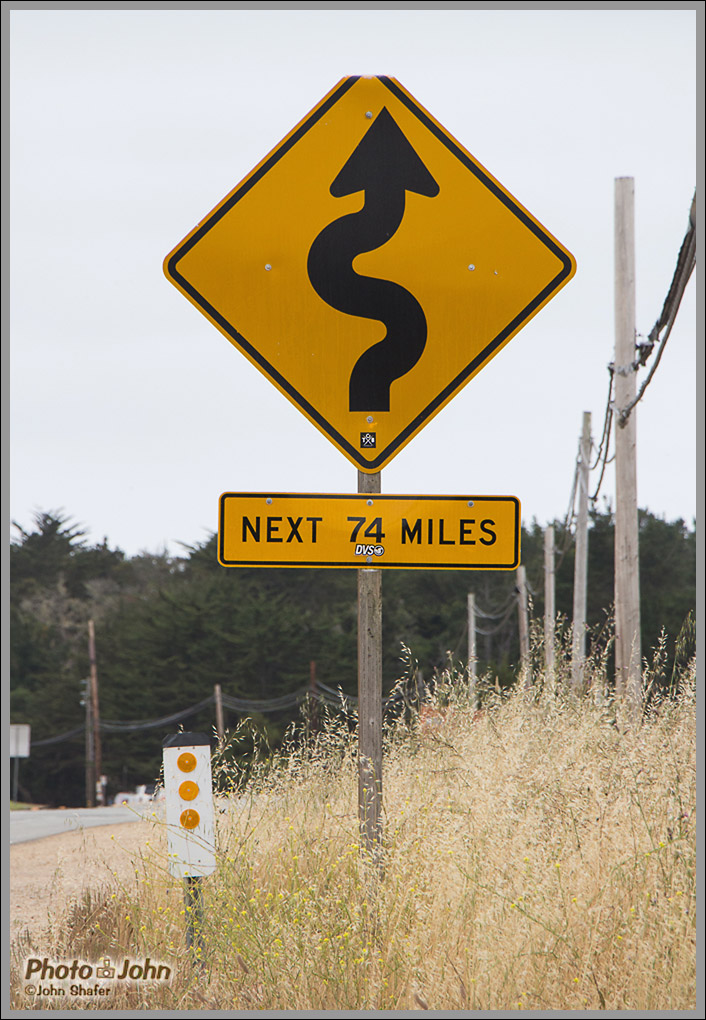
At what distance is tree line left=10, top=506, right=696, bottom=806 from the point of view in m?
47.3

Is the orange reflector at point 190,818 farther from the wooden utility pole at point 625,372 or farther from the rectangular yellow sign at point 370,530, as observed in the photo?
the wooden utility pole at point 625,372

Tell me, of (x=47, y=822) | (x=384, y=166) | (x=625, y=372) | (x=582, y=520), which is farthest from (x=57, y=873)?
(x=582, y=520)

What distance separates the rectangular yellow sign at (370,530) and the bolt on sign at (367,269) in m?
0.20

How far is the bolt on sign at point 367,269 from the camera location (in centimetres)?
361

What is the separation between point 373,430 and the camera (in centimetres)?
362

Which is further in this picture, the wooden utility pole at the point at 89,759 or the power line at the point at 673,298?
the wooden utility pole at the point at 89,759

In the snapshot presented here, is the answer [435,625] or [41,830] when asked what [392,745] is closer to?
[41,830]

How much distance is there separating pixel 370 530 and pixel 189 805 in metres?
1.30

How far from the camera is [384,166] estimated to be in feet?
12.1

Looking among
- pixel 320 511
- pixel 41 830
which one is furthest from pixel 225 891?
pixel 41 830

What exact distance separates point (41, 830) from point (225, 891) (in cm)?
900

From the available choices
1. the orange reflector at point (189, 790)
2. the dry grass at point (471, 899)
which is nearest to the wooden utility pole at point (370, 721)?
the dry grass at point (471, 899)

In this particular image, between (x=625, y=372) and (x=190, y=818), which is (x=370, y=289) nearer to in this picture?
(x=190, y=818)

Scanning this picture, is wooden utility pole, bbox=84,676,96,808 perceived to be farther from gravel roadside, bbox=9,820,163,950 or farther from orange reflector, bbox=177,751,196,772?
orange reflector, bbox=177,751,196,772
